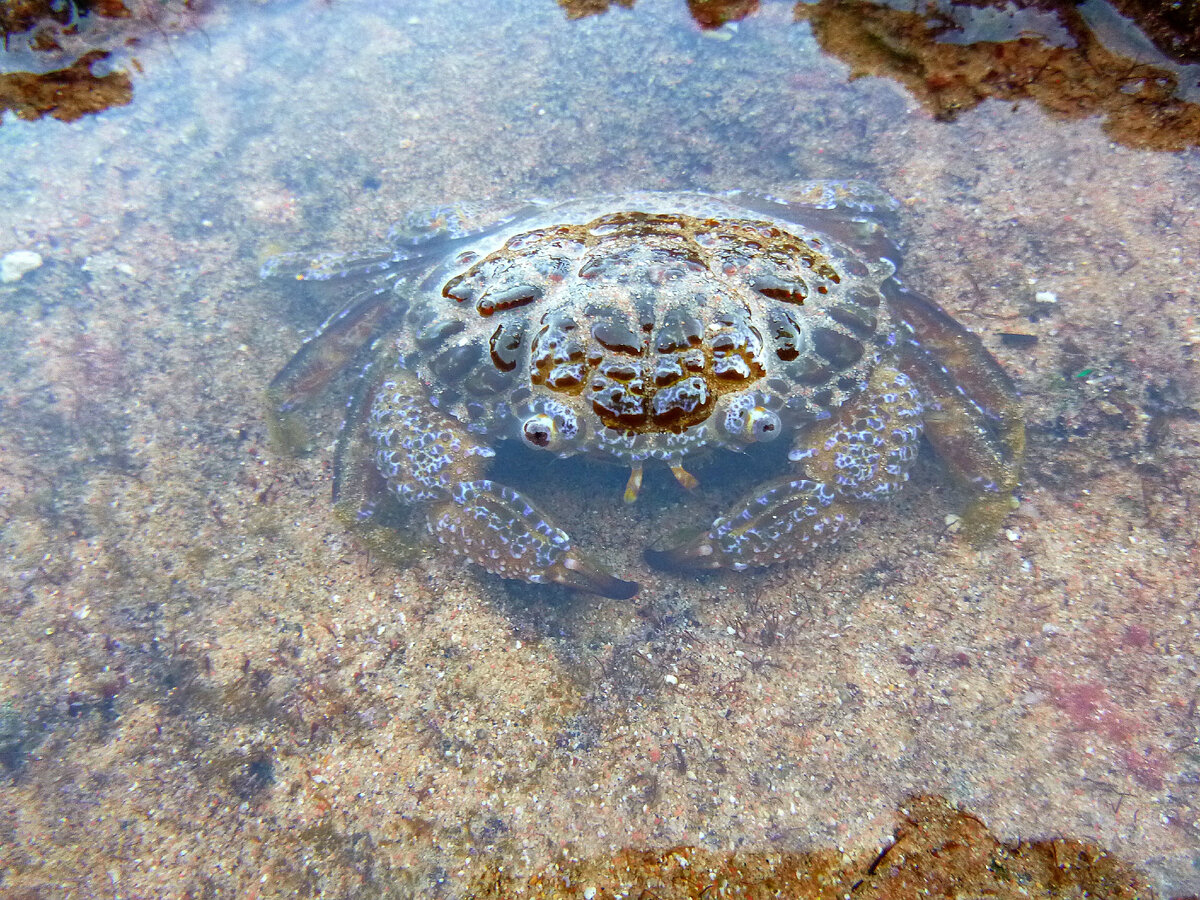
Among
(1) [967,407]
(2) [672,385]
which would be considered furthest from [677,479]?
(1) [967,407]

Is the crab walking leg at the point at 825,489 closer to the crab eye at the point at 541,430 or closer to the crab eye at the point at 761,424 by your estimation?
the crab eye at the point at 761,424

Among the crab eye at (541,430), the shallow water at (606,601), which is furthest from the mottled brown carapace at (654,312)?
the shallow water at (606,601)

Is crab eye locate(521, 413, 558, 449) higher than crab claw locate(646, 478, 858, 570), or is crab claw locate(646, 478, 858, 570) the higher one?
crab eye locate(521, 413, 558, 449)

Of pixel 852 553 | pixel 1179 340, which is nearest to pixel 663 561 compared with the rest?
pixel 852 553

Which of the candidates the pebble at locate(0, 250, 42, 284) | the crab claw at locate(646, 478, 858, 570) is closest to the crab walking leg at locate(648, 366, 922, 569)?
the crab claw at locate(646, 478, 858, 570)

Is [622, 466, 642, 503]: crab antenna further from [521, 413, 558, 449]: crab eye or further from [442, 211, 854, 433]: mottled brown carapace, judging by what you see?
[521, 413, 558, 449]: crab eye

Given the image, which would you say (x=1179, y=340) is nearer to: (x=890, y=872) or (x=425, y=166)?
(x=890, y=872)
